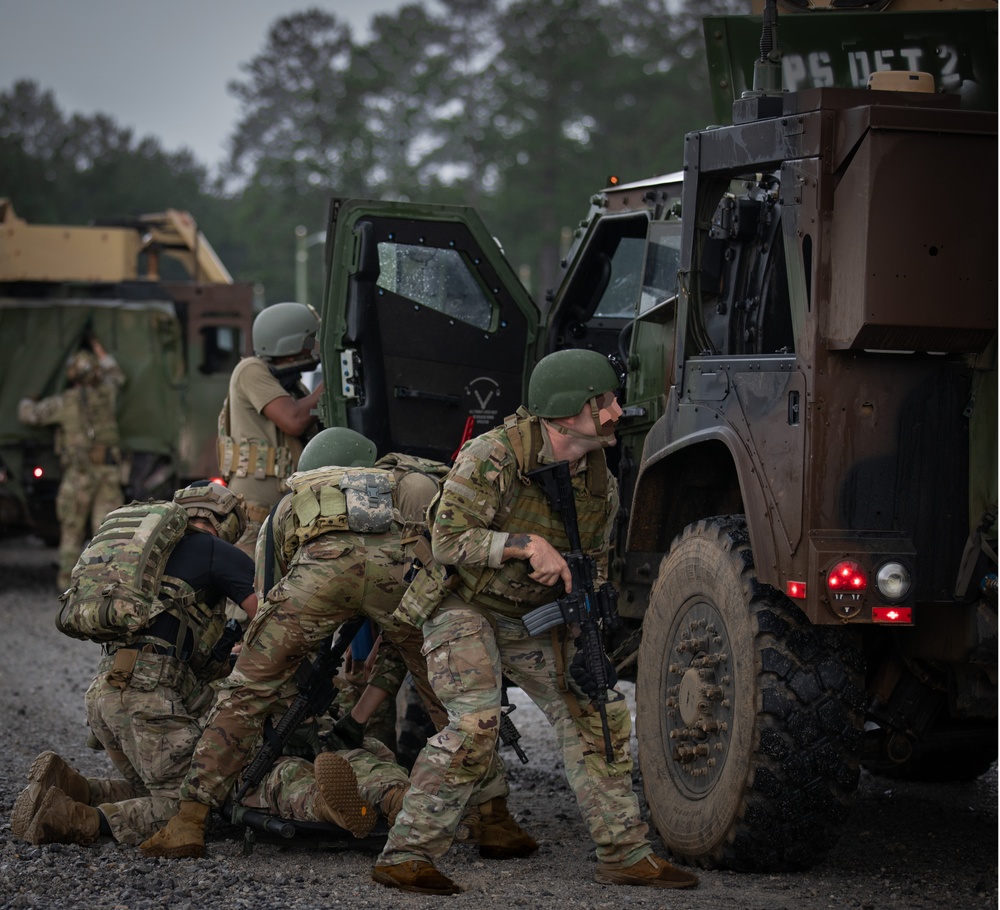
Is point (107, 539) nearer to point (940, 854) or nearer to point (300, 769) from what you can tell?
point (300, 769)

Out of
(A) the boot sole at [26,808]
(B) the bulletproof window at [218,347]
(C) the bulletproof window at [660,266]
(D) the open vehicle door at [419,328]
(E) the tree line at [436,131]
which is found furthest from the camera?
(E) the tree line at [436,131]

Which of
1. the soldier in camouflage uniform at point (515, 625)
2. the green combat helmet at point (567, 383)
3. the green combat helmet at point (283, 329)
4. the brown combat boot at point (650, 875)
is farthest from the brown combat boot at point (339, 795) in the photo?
the green combat helmet at point (283, 329)

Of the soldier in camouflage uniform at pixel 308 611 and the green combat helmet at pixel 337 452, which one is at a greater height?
the green combat helmet at pixel 337 452

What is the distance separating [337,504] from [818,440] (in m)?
1.72

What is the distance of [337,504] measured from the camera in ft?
17.9

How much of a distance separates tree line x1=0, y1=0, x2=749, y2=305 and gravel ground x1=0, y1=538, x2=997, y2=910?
27250 mm

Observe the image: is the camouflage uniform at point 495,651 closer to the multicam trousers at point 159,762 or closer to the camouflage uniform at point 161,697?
the multicam trousers at point 159,762

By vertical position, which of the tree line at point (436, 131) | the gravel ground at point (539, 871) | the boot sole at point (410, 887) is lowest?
the gravel ground at point (539, 871)

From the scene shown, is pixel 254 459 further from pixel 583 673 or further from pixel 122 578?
pixel 583 673

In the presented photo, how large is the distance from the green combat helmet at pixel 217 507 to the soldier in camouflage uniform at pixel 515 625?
1259mm

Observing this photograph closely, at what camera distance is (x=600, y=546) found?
17.1 feet

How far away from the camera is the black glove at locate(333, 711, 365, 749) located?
19.9 ft

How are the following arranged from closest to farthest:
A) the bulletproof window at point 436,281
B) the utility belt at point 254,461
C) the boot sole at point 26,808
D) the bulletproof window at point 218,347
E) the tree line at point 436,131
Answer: the boot sole at point 26,808 < the bulletproof window at point 436,281 < the utility belt at point 254,461 < the bulletproof window at point 218,347 < the tree line at point 436,131

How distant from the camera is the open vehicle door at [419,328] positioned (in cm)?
707
